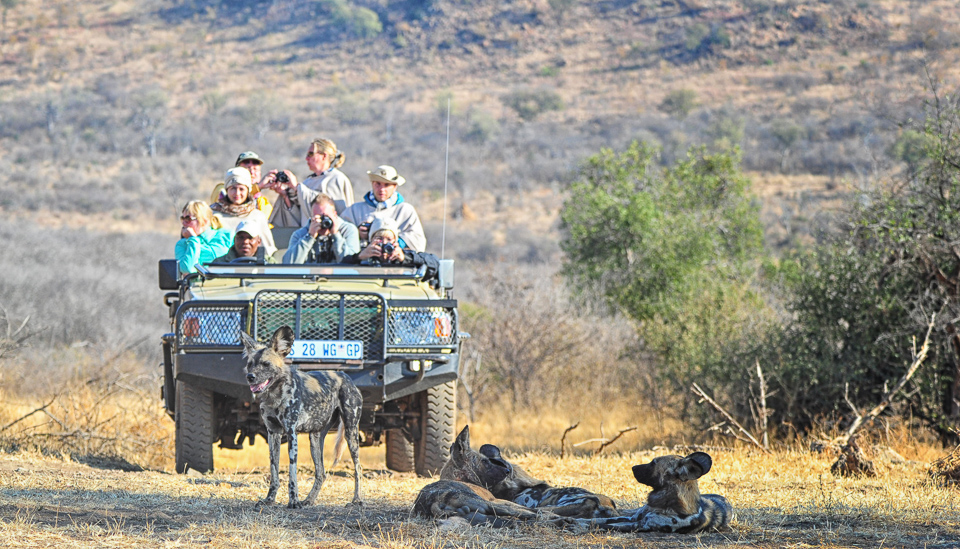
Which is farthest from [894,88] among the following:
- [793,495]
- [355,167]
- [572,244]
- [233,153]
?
[793,495]

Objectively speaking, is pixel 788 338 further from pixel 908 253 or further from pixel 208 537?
pixel 208 537

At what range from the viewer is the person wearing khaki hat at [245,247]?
8.77m

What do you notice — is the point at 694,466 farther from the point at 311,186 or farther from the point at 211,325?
the point at 311,186

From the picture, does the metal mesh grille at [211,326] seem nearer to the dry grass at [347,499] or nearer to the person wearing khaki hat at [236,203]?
the dry grass at [347,499]

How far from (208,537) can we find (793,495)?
4.01 meters

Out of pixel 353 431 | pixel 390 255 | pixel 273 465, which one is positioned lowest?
pixel 273 465

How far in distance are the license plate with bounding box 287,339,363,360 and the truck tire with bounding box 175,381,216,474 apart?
980 mm

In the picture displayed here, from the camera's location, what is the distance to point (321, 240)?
29.9 ft

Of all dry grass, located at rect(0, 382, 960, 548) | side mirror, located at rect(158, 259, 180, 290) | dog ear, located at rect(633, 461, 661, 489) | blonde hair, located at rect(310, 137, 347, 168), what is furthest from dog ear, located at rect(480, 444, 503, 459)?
blonde hair, located at rect(310, 137, 347, 168)

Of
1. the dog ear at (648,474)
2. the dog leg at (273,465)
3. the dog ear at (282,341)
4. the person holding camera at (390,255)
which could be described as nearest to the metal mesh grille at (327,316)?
the person holding camera at (390,255)

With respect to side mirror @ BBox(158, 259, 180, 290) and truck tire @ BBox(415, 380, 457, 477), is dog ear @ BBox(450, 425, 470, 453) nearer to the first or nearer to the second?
truck tire @ BBox(415, 380, 457, 477)

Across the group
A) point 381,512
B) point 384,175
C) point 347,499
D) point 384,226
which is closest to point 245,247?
point 384,226

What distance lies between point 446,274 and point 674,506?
11.9 ft

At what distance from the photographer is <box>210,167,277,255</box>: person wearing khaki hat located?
9695 millimetres
